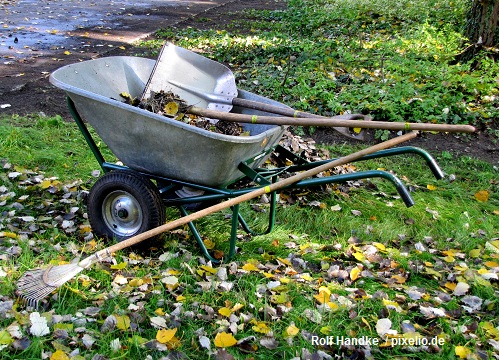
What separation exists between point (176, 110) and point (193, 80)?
67cm

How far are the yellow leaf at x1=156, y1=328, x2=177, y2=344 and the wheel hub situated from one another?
3.15 feet

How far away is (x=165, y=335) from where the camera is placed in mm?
2629

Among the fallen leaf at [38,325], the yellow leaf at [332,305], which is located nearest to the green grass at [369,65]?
the yellow leaf at [332,305]

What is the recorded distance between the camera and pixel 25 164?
462cm

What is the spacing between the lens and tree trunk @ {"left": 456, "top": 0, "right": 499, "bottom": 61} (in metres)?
6.84

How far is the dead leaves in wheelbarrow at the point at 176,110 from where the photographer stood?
3.51m

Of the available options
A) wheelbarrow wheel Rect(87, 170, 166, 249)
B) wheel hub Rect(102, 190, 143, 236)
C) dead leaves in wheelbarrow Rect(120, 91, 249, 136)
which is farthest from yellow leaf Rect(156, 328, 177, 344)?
dead leaves in wheelbarrow Rect(120, 91, 249, 136)

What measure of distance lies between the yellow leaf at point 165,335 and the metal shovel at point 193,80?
171 centimetres

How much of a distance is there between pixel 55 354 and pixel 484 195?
356 centimetres

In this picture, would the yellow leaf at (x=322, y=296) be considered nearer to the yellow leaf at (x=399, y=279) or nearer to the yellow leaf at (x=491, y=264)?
the yellow leaf at (x=399, y=279)

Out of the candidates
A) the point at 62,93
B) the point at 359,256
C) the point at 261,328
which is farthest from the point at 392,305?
the point at 62,93

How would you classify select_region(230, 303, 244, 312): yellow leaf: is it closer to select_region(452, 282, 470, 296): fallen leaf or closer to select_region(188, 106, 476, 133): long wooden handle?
select_region(188, 106, 476, 133): long wooden handle

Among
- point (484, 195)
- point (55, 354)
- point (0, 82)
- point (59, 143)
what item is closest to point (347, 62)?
point (484, 195)

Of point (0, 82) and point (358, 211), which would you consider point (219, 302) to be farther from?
point (0, 82)
